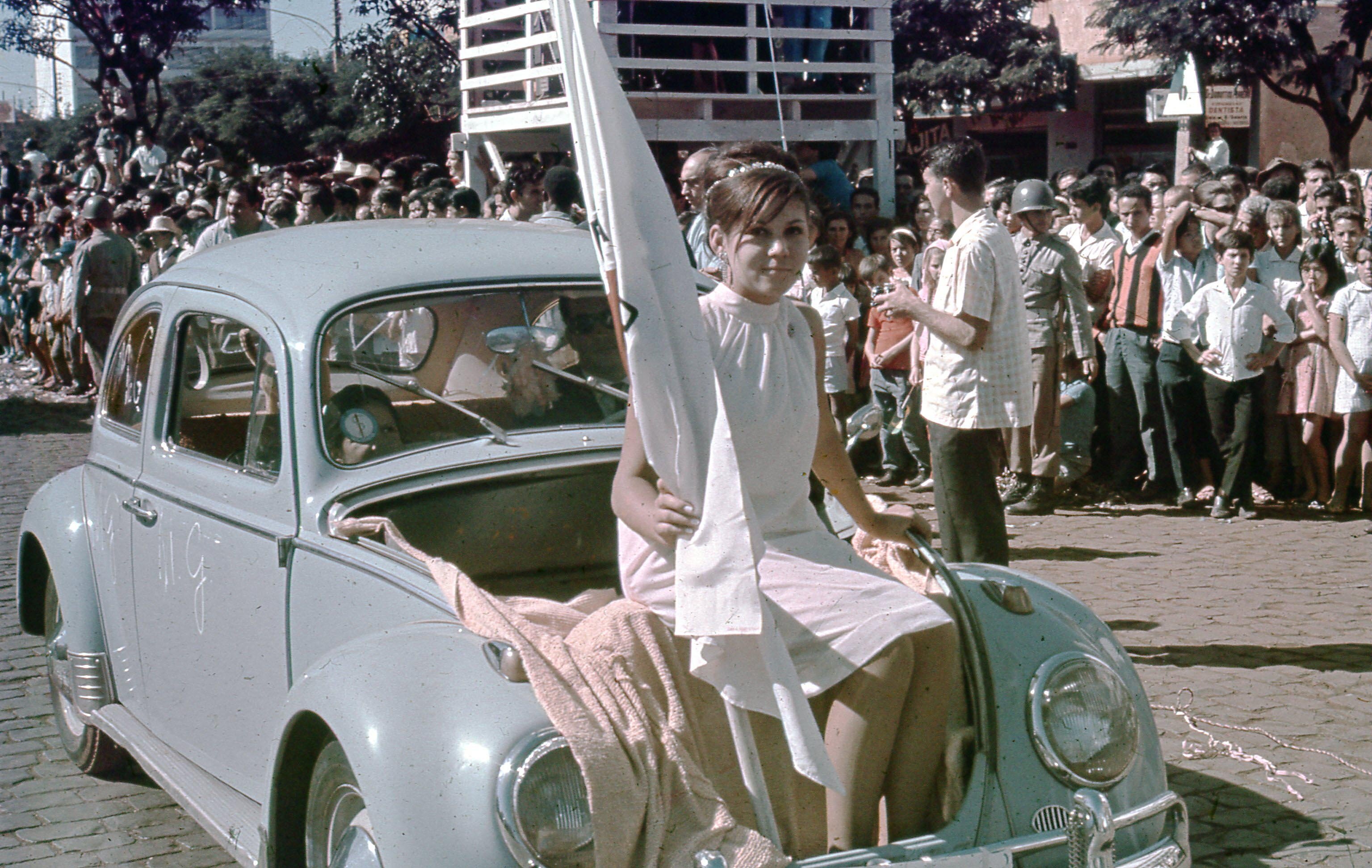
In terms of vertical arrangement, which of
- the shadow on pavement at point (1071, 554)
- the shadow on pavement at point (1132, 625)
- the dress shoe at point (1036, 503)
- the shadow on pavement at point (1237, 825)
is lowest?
the shadow on pavement at point (1237, 825)

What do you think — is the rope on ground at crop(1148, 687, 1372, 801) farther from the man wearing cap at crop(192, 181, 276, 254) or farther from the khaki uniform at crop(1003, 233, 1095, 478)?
the man wearing cap at crop(192, 181, 276, 254)

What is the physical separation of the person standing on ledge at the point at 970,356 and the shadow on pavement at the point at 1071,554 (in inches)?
84.2

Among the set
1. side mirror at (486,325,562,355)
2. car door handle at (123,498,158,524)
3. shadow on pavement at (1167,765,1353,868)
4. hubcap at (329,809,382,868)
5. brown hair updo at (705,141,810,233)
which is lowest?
shadow on pavement at (1167,765,1353,868)

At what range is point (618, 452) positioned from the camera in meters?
4.07

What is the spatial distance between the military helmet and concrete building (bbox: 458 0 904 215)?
15.4ft

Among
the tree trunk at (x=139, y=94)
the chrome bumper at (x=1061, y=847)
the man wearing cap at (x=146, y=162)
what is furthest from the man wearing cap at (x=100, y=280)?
the tree trunk at (x=139, y=94)

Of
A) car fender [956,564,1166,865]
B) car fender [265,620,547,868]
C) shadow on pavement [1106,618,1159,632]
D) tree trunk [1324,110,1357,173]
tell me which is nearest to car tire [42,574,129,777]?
car fender [265,620,547,868]

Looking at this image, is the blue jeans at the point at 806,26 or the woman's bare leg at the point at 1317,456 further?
the blue jeans at the point at 806,26

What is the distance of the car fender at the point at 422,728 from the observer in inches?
104

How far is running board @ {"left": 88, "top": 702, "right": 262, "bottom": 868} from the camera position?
3.51 meters

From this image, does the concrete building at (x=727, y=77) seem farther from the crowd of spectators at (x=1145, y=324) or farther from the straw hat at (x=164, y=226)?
the straw hat at (x=164, y=226)

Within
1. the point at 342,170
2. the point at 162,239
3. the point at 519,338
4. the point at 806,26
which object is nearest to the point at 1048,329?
the point at 519,338

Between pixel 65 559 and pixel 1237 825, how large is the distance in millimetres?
Result: 3629

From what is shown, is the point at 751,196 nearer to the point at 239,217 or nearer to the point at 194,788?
the point at 194,788
